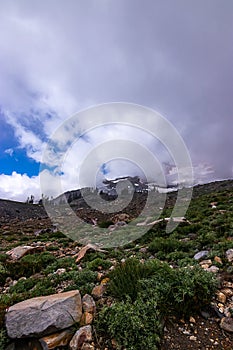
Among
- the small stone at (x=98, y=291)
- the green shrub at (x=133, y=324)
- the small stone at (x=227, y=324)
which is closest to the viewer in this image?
the green shrub at (x=133, y=324)

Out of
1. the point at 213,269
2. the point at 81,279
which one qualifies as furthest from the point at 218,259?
the point at 81,279

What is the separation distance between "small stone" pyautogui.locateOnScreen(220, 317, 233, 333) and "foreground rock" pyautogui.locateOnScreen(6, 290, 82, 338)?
7.72ft

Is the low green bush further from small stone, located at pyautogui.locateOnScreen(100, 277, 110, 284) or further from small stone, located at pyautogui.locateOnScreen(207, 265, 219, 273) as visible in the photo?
small stone, located at pyautogui.locateOnScreen(207, 265, 219, 273)

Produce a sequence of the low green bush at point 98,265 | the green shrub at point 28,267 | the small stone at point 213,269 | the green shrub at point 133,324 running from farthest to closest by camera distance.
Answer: the green shrub at point 28,267, the low green bush at point 98,265, the small stone at point 213,269, the green shrub at point 133,324

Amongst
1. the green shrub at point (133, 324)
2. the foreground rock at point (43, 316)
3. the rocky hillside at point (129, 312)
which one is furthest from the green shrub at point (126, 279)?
the foreground rock at point (43, 316)

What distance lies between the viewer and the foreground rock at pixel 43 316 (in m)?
3.70

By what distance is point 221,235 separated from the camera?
9.08m

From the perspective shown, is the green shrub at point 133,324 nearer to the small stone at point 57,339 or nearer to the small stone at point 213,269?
the small stone at point 57,339

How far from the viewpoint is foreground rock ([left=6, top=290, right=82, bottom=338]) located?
12.1 ft

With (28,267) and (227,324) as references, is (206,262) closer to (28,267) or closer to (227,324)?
(227,324)

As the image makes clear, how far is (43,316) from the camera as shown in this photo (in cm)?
379

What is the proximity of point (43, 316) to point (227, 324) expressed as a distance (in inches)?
117

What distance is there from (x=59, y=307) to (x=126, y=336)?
115 cm

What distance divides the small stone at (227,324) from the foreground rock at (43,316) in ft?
7.72
